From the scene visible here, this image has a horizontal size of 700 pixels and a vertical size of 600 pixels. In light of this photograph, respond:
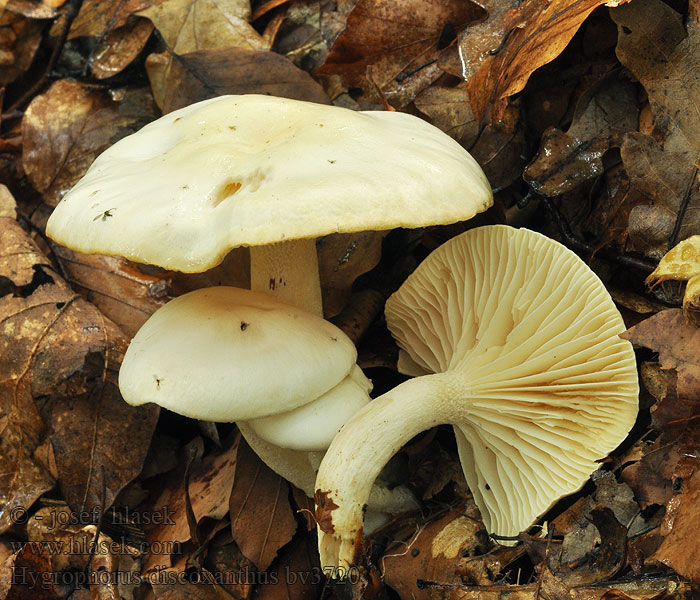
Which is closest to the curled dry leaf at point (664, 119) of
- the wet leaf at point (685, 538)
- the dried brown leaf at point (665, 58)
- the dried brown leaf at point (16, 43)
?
the dried brown leaf at point (665, 58)

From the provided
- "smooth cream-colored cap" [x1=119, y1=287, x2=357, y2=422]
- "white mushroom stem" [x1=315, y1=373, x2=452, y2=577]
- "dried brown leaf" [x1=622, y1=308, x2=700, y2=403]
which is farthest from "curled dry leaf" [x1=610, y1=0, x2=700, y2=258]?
"smooth cream-colored cap" [x1=119, y1=287, x2=357, y2=422]

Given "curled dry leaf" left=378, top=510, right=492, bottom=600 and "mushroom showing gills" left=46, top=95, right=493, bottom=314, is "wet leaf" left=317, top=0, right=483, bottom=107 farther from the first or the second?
"curled dry leaf" left=378, top=510, right=492, bottom=600

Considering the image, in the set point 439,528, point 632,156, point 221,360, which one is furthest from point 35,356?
point 632,156

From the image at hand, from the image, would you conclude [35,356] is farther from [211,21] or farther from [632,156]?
[632,156]

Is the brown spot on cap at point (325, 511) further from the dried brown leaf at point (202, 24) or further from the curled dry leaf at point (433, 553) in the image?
the dried brown leaf at point (202, 24)

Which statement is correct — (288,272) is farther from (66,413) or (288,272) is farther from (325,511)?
(66,413)

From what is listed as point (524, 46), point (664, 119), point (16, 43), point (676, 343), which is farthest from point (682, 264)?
point (16, 43)
